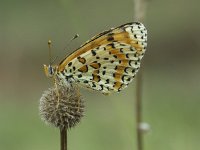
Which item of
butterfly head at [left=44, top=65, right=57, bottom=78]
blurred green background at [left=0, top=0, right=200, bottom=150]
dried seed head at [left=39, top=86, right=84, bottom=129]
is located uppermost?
blurred green background at [left=0, top=0, right=200, bottom=150]

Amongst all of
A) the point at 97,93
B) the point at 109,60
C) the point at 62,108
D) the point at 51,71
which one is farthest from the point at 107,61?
the point at 97,93

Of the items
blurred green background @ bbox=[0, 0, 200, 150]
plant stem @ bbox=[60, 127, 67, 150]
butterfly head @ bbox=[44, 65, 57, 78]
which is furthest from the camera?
blurred green background @ bbox=[0, 0, 200, 150]

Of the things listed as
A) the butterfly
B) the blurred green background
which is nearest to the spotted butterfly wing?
the butterfly

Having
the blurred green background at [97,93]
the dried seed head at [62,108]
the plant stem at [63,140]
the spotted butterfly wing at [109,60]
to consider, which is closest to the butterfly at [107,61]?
the spotted butterfly wing at [109,60]

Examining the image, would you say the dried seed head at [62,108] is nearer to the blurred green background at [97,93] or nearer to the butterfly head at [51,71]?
the butterfly head at [51,71]

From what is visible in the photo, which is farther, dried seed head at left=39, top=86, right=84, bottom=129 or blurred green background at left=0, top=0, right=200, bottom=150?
blurred green background at left=0, top=0, right=200, bottom=150

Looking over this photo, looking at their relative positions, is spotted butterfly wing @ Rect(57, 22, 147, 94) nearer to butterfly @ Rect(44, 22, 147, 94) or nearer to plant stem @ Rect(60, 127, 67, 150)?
butterfly @ Rect(44, 22, 147, 94)

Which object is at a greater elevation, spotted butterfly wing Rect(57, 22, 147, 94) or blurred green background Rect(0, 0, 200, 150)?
blurred green background Rect(0, 0, 200, 150)
